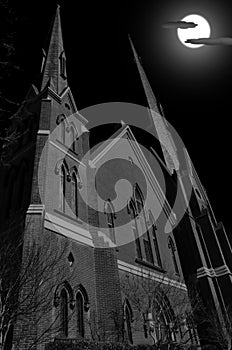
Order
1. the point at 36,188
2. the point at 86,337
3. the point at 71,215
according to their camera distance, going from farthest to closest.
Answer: the point at 71,215
the point at 36,188
the point at 86,337

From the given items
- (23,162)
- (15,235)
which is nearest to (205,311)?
(15,235)

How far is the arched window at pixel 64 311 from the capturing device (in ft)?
29.9

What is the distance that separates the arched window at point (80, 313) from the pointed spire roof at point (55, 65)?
1184 centimetres

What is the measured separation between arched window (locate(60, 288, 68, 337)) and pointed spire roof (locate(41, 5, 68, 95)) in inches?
464

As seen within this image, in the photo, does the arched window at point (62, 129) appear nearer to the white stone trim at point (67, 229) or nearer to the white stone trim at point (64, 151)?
the white stone trim at point (64, 151)

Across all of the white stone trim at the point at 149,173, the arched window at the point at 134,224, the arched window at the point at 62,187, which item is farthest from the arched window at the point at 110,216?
the white stone trim at the point at 149,173

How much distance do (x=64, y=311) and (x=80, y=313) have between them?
733 mm

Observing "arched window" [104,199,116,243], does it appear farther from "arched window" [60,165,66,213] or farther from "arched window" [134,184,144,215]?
"arched window" [134,184,144,215]

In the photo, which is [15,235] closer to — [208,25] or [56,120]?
[56,120]

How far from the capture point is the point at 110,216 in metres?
14.7

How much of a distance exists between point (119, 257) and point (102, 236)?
1.69 meters

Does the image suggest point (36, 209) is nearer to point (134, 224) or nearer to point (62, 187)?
point (62, 187)

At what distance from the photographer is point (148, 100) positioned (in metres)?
38.4

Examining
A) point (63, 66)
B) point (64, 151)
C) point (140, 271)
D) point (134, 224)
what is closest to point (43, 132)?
point (64, 151)
